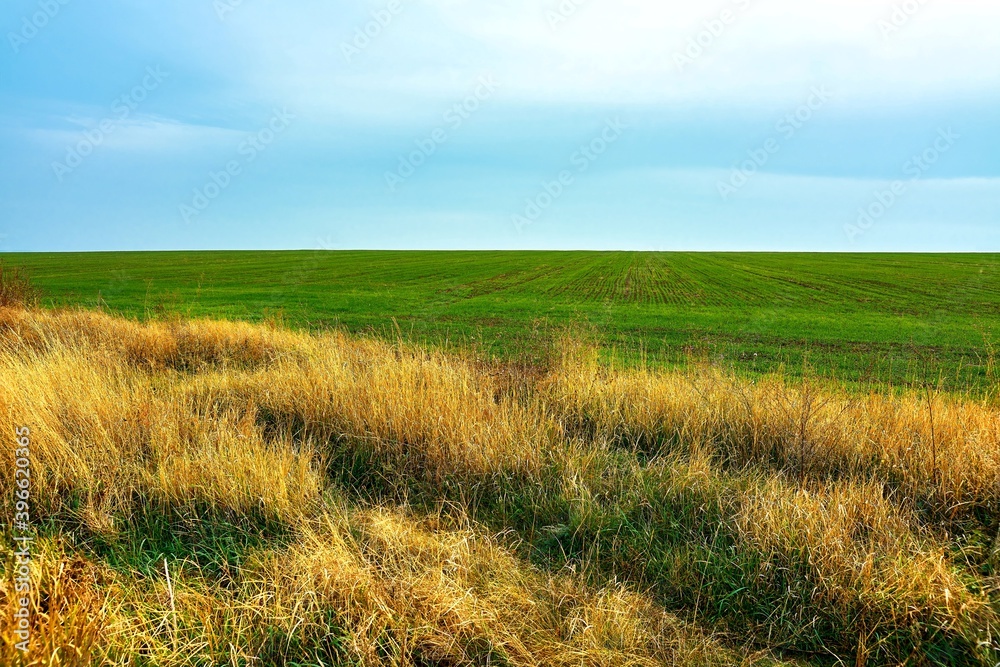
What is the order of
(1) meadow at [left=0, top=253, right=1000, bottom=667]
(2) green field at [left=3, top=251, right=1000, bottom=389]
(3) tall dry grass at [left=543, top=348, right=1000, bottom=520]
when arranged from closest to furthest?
1. (1) meadow at [left=0, top=253, right=1000, bottom=667]
2. (3) tall dry grass at [left=543, top=348, right=1000, bottom=520]
3. (2) green field at [left=3, top=251, right=1000, bottom=389]

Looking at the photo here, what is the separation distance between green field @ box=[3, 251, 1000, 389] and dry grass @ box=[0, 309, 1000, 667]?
1724 millimetres

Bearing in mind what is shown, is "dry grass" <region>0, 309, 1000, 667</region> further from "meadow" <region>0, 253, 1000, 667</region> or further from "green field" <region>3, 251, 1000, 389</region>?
"green field" <region>3, 251, 1000, 389</region>

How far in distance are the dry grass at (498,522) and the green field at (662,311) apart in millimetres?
1724

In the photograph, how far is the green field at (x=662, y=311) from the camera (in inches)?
544

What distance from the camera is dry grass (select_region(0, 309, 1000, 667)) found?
315cm

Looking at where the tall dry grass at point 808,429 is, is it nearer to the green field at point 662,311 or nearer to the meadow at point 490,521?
the meadow at point 490,521

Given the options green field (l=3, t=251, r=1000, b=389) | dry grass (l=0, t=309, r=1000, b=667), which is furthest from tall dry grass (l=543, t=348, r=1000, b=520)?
green field (l=3, t=251, r=1000, b=389)

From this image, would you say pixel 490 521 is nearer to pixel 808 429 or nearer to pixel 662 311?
pixel 808 429

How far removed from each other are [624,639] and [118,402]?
5.31 metres

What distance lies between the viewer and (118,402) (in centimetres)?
582

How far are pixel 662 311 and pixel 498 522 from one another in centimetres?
2213

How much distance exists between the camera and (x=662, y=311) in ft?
82.9

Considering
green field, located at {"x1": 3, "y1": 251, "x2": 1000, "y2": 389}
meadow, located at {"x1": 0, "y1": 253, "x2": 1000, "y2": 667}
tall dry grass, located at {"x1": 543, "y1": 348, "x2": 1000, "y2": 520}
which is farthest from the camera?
green field, located at {"x1": 3, "y1": 251, "x2": 1000, "y2": 389}

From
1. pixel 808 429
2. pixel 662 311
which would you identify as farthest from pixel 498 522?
pixel 662 311
